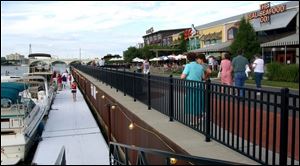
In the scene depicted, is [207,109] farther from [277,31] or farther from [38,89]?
[277,31]

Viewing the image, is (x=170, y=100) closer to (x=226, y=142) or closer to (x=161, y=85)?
(x=161, y=85)

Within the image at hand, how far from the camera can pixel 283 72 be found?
89.0 feet

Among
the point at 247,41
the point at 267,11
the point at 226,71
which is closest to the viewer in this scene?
the point at 226,71

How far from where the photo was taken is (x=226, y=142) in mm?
5699

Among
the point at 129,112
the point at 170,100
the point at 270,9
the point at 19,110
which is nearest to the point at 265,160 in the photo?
the point at 170,100

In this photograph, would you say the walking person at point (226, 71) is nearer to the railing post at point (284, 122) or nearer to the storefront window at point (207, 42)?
the railing post at point (284, 122)

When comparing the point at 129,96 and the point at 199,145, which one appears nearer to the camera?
the point at 199,145

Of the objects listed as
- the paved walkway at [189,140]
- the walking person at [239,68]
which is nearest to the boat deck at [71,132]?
the paved walkway at [189,140]

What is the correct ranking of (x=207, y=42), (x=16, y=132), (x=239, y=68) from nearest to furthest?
(x=239, y=68) → (x=16, y=132) → (x=207, y=42)

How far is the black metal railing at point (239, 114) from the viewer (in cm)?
412

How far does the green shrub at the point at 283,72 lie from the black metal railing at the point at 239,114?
738 inches

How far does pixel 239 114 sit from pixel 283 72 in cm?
2337

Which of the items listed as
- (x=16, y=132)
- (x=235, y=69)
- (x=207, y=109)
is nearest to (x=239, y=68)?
(x=235, y=69)

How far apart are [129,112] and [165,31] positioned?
115608mm
